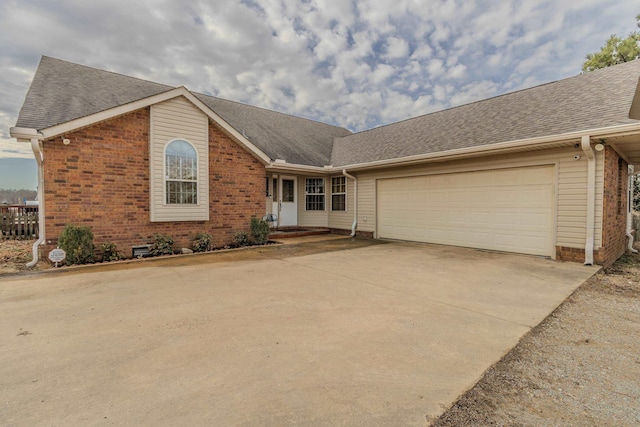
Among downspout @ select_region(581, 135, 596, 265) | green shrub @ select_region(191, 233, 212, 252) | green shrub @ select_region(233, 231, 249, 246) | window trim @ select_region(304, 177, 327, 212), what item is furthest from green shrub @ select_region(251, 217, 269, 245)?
downspout @ select_region(581, 135, 596, 265)

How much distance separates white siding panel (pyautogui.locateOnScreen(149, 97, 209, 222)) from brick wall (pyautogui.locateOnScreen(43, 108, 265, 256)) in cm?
18

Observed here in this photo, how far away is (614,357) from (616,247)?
281 inches

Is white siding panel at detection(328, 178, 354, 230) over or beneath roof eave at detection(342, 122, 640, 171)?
beneath

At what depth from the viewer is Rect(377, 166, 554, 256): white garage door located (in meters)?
7.33

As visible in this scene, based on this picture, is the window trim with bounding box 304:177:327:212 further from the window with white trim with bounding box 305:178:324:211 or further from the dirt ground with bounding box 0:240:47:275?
the dirt ground with bounding box 0:240:47:275

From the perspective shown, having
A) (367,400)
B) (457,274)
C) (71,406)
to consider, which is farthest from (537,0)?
(71,406)

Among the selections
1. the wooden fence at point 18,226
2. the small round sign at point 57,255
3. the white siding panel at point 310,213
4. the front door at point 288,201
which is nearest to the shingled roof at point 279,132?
the white siding panel at point 310,213

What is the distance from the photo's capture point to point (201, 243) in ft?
26.9

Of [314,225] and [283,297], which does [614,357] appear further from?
[314,225]

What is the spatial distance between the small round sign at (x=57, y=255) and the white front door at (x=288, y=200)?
24.3ft

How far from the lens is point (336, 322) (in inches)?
131

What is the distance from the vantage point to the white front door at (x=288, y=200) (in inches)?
494

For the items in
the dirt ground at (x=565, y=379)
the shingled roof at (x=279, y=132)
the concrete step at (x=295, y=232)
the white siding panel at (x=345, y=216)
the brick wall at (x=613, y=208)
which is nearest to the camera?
the dirt ground at (x=565, y=379)

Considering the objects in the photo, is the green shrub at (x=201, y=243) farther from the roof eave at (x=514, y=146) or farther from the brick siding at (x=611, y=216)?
the brick siding at (x=611, y=216)
